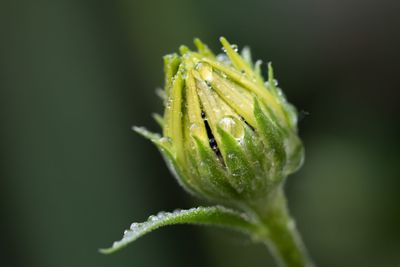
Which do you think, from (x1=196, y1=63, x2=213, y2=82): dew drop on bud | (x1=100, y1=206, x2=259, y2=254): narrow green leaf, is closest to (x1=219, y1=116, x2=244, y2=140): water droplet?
(x1=196, y1=63, x2=213, y2=82): dew drop on bud

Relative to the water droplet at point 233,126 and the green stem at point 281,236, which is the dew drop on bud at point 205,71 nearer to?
the water droplet at point 233,126

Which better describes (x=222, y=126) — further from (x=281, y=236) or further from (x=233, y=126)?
(x=281, y=236)

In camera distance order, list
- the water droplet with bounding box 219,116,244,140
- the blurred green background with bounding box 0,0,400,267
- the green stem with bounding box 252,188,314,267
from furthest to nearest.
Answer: the blurred green background with bounding box 0,0,400,267 < the green stem with bounding box 252,188,314,267 < the water droplet with bounding box 219,116,244,140

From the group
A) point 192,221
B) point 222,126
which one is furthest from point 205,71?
point 192,221

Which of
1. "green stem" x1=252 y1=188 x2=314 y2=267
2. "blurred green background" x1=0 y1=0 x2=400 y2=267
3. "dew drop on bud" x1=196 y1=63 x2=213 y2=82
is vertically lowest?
"green stem" x1=252 y1=188 x2=314 y2=267

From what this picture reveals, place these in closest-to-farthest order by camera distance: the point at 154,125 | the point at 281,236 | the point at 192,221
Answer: the point at 192,221
the point at 281,236
the point at 154,125

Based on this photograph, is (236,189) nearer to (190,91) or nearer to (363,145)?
(190,91)

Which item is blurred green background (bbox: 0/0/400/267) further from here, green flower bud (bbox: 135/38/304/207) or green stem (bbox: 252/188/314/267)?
green flower bud (bbox: 135/38/304/207)
